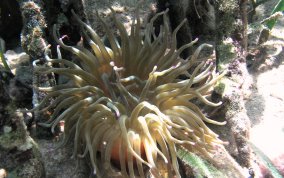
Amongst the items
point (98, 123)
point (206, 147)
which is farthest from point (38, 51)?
point (206, 147)

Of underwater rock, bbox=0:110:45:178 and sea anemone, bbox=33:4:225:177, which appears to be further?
sea anemone, bbox=33:4:225:177

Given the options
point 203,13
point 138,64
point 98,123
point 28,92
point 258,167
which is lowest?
point 258,167

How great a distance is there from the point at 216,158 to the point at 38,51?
4.99 feet

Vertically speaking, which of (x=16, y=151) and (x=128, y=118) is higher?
(x=128, y=118)

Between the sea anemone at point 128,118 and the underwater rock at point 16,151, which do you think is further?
the sea anemone at point 128,118

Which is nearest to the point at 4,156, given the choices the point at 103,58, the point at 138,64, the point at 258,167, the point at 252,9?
the point at 103,58

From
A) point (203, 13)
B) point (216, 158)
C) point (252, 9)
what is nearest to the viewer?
point (216, 158)

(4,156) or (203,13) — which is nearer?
(4,156)

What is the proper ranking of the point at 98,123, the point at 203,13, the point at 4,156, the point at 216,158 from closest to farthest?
1. the point at 4,156
2. the point at 98,123
3. the point at 216,158
4. the point at 203,13

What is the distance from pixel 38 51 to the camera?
2.38 m

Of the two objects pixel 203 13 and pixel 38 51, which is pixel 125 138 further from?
pixel 203 13

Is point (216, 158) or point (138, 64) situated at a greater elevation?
point (138, 64)

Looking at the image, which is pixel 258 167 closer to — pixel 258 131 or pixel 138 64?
pixel 258 131

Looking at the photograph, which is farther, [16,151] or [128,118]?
[128,118]
